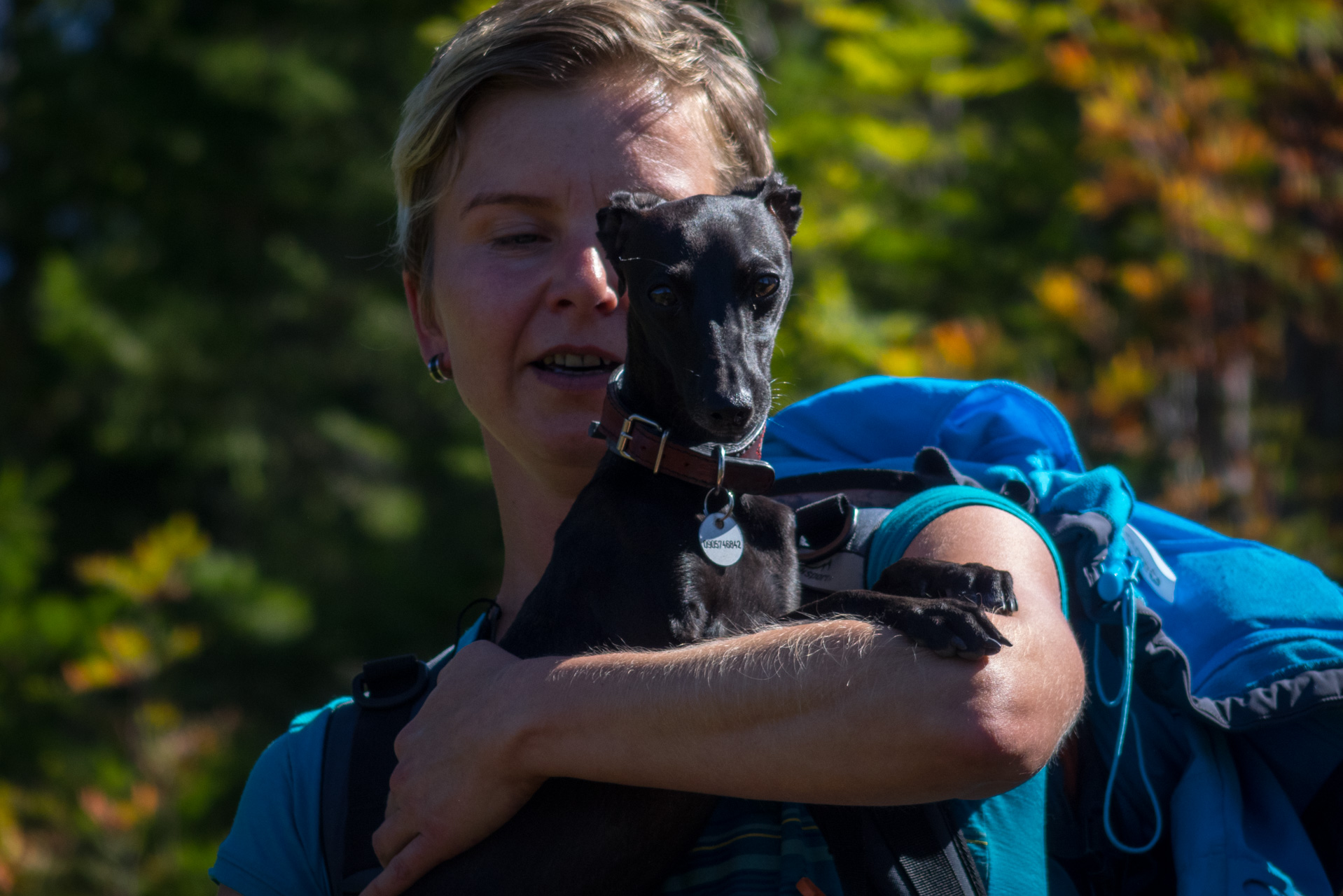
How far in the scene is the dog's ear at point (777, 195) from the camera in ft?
6.71

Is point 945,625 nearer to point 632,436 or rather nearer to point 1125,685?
point 1125,685

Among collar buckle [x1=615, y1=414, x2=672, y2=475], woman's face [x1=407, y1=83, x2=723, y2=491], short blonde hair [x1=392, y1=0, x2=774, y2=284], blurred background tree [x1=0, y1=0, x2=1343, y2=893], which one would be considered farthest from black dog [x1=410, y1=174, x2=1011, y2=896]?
blurred background tree [x1=0, y1=0, x2=1343, y2=893]

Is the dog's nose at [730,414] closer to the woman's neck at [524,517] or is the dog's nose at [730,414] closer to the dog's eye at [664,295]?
the dog's eye at [664,295]

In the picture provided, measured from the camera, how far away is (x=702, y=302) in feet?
6.04

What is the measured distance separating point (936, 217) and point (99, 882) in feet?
16.4

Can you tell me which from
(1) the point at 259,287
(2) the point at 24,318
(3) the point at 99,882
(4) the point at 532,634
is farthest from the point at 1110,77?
(2) the point at 24,318

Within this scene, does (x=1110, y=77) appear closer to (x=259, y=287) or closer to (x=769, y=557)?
(x=769, y=557)

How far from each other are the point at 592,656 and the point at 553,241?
2.94ft

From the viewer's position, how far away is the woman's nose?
2.16m

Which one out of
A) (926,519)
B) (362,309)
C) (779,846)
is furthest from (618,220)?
(362,309)

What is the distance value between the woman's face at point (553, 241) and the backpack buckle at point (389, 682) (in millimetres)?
488

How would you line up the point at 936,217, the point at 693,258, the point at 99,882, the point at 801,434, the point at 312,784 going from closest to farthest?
the point at 693,258 → the point at 312,784 → the point at 801,434 → the point at 936,217 → the point at 99,882

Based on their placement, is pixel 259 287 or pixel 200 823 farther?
pixel 259 287

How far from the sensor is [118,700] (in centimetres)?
845
